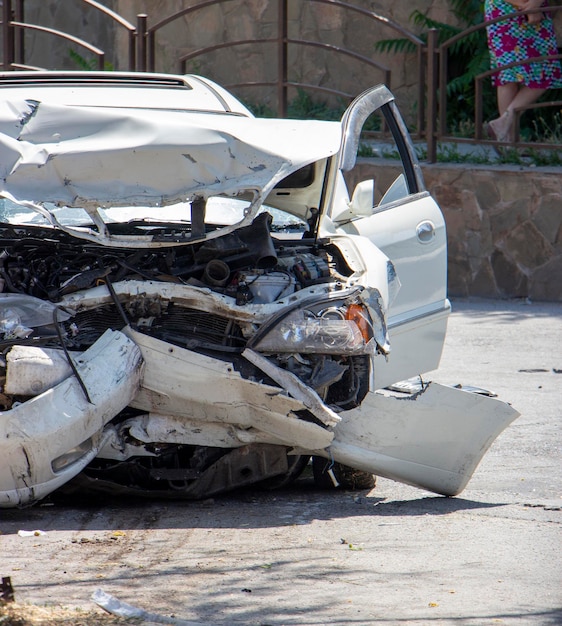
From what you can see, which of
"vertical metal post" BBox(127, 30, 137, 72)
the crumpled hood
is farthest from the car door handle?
"vertical metal post" BBox(127, 30, 137, 72)

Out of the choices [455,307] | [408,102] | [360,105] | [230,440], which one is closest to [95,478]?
[230,440]

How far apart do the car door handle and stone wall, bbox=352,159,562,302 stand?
14.4 feet

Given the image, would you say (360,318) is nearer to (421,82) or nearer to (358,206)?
(358,206)

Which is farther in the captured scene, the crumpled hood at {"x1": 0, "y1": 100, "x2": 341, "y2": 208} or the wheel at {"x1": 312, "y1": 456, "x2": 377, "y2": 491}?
the wheel at {"x1": 312, "y1": 456, "x2": 377, "y2": 491}

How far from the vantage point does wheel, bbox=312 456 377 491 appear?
567cm

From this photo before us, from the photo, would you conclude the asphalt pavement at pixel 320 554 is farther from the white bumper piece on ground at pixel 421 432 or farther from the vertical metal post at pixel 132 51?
the vertical metal post at pixel 132 51

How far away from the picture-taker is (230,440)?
203 inches

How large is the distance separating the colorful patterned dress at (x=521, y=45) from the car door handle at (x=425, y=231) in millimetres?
5722

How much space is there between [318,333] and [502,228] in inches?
244

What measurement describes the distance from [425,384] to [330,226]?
38.3 inches

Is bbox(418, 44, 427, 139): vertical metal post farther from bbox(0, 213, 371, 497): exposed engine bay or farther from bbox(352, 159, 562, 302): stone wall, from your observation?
bbox(0, 213, 371, 497): exposed engine bay

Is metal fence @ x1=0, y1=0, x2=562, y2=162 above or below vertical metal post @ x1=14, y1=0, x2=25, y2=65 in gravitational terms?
below

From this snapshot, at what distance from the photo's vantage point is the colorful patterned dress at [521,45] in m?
11.7

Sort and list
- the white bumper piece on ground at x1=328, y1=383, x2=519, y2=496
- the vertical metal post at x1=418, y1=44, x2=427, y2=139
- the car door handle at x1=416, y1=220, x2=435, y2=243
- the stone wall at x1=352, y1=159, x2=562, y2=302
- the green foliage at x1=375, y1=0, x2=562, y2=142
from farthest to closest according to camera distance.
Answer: the green foliage at x1=375, y1=0, x2=562, y2=142 < the vertical metal post at x1=418, y1=44, x2=427, y2=139 < the stone wall at x1=352, y1=159, x2=562, y2=302 < the car door handle at x1=416, y1=220, x2=435, y2=243 < the white bumper piece on ground at x1=328, y1=383, x2=519, y2=496
